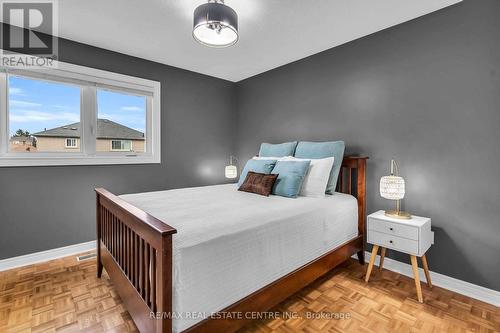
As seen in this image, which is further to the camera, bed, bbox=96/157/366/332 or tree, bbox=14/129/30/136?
tree, bbox=14/129/30/136

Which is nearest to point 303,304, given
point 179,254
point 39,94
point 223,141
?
point 179,254

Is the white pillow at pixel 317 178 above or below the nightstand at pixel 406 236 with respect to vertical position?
above

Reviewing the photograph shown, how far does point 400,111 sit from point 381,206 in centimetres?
99

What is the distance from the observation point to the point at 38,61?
2625mm

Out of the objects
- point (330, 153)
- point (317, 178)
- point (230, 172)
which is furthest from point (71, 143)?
point (330, 153)

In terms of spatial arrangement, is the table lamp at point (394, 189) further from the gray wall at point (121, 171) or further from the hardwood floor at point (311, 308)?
the gray wall at point (121, 171)

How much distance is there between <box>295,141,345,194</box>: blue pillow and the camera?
2594mm

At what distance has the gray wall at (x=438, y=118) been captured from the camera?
1.96m

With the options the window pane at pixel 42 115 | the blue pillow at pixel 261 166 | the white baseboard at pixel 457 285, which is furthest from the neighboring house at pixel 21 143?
the white baseboard at pixel 457 285

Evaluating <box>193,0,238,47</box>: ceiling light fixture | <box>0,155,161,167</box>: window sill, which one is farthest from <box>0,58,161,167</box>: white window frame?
<box>193,0,238,47</box>: ceiling light fixture

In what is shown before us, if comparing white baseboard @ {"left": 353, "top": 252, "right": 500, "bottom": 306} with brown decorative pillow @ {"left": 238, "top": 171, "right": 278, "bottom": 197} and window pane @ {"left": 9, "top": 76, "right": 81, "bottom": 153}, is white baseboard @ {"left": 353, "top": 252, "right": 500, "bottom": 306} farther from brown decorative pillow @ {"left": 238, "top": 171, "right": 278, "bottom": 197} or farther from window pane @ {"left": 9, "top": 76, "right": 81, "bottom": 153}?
window pane @ {"left": 9, "top": 76, "right": 81, "bottom": 153}

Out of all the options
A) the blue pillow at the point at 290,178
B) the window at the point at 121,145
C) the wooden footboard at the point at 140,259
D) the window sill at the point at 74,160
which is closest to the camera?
the wooden footboard at the point at 140,259

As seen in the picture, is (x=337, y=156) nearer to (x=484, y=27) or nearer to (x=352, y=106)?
(x=352, y=106)

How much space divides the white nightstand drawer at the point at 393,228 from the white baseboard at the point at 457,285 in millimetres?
591
